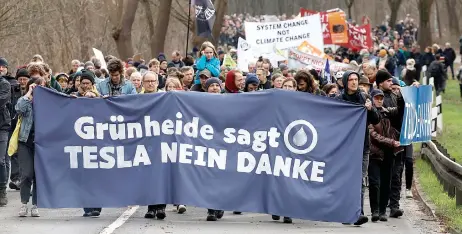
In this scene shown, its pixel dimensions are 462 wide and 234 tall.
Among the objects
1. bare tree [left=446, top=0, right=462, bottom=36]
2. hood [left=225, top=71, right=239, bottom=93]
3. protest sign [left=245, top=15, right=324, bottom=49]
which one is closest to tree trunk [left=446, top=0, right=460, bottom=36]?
bare tree [left=446, top=0, right=462, bottom=36]

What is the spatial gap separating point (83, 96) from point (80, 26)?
Result: 3819 centimetres

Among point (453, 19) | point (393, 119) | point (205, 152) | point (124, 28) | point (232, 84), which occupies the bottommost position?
point (205, 152)

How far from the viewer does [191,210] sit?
16359 millimetres

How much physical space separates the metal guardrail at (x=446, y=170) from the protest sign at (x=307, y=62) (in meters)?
6.98

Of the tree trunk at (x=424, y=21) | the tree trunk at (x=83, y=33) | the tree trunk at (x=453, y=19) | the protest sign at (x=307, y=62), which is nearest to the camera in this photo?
the protest sign at (x=307, y=62)

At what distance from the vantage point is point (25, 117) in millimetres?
15422

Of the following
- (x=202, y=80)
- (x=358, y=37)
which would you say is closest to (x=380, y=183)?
(x=202, y=80)

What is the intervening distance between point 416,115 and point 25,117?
4.80m

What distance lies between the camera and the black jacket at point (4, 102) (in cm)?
1694

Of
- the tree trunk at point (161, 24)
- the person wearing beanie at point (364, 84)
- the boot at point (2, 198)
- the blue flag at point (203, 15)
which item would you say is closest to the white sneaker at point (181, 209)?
the boot at point (2, 198)

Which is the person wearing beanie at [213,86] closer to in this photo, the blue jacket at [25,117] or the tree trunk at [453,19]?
the blue jacket at [25,117]

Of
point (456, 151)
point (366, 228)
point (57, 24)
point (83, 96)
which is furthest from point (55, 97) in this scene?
point (57, 24)

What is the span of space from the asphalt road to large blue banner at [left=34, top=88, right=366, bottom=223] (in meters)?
0.22

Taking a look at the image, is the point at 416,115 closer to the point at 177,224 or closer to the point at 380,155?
the point at 380,155
